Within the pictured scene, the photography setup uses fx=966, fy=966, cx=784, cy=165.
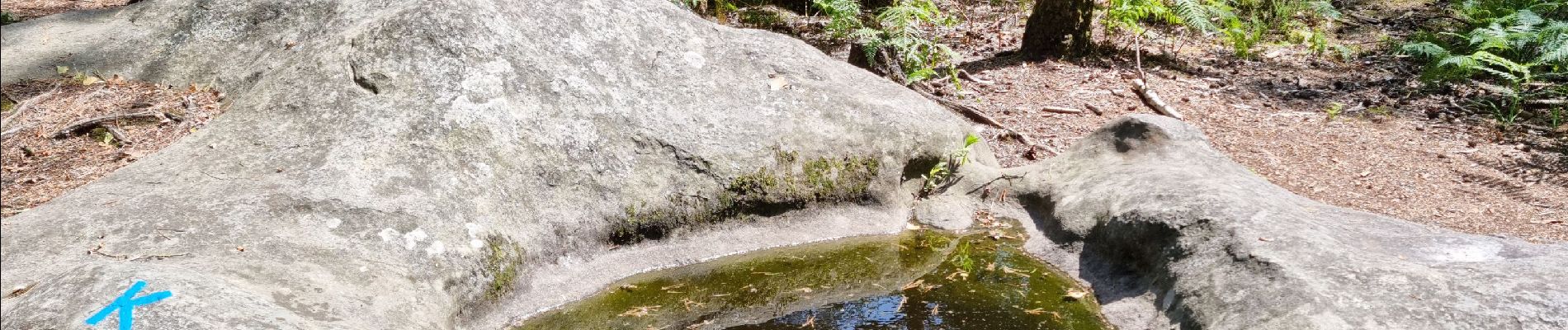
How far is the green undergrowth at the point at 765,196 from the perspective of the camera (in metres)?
4.68

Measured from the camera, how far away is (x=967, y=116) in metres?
6.90

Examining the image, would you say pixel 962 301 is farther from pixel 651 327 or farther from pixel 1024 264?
pixel 651 327

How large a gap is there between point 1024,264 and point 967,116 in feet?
7.53

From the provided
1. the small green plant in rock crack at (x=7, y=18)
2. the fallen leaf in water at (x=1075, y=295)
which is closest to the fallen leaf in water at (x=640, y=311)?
the fallen leaf in water at (x=1075, y=295)

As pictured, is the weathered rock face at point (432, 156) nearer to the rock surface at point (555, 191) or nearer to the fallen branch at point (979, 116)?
the rock surface at point (555, 191)

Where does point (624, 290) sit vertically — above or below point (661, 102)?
below

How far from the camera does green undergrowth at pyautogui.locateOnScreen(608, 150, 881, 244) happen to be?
Answer: 4.68 meters

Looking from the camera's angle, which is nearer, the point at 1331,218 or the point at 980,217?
the point at 1331,218

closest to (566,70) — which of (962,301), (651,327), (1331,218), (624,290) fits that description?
(624,290)

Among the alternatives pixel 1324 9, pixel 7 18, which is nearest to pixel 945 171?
pixel 1324 9

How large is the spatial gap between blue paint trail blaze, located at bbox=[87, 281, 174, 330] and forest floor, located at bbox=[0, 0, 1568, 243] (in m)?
1.49

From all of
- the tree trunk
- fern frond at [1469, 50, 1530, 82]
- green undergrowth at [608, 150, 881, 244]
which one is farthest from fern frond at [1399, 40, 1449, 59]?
green undergrowth at [608, 150, 881, 244]

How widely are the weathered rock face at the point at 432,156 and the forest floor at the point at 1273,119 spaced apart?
0.48 meters

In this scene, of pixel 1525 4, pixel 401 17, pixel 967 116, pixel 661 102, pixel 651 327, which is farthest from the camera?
pixel 1525 4
